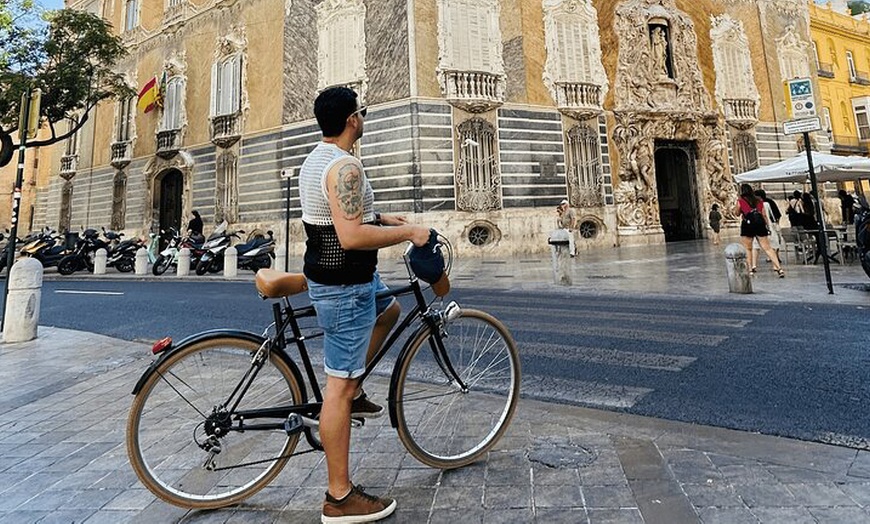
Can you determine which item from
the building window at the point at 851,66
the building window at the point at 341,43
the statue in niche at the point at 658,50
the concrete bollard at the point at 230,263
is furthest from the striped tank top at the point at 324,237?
the building window at the point at 851,66

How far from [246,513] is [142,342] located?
457 cm

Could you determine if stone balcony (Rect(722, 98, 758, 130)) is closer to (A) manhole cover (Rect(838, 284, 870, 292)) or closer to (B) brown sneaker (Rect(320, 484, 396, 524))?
(A) manhole cover (Rect(838, 284, 870, 292))

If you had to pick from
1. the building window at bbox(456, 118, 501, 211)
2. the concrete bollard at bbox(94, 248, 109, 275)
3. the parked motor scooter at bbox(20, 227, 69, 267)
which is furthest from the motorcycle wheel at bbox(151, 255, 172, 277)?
the building window at bbox(456, 118, 501, 211)

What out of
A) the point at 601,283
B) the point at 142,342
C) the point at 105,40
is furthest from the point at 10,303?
the point at 105,40

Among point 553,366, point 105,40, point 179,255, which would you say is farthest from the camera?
point 105,40

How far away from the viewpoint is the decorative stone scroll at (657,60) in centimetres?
1964

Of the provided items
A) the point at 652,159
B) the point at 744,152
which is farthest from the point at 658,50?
the point at 744,152

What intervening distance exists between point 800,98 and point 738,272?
121 inches

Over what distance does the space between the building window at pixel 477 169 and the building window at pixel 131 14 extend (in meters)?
23.3

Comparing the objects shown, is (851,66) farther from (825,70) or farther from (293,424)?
(293,424)

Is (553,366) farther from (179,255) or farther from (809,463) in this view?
(179,255)

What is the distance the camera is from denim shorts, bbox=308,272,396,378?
74.4 inches

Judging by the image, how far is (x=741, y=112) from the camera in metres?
22.3

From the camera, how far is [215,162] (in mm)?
21234
